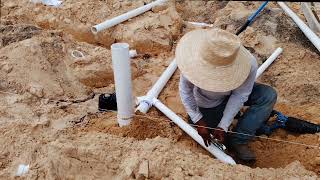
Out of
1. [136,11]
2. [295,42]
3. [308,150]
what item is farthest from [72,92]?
[295,42]

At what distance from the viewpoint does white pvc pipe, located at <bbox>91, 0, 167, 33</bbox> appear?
5191 millimetres

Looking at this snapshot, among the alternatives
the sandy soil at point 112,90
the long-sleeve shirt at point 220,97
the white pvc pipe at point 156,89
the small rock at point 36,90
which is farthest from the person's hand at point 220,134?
the small rock at point 36,90

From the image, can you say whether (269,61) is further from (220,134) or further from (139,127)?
(139,127)

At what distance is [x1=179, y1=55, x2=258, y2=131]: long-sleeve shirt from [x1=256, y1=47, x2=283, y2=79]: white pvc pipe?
4.16 ft

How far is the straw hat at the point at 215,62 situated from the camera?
8.79 feet

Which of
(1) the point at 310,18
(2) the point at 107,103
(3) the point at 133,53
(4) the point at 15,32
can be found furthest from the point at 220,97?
(4) the point at 15,32

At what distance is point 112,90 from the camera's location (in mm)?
4340

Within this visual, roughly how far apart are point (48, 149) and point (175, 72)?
84.9 inches

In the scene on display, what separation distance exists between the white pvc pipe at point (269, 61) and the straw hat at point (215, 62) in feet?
5.02

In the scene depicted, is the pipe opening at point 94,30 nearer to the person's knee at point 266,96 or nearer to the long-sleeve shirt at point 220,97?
the long-sleeve shirt at point 220,97

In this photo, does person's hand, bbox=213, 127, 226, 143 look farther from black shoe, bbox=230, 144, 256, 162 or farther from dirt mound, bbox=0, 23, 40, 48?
dirt mound, bbox=0, 23, 40, 48

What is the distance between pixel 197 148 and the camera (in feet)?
11.1

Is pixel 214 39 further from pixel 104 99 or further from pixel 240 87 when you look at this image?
pixel 104 99

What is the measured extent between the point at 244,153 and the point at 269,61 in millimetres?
1750
